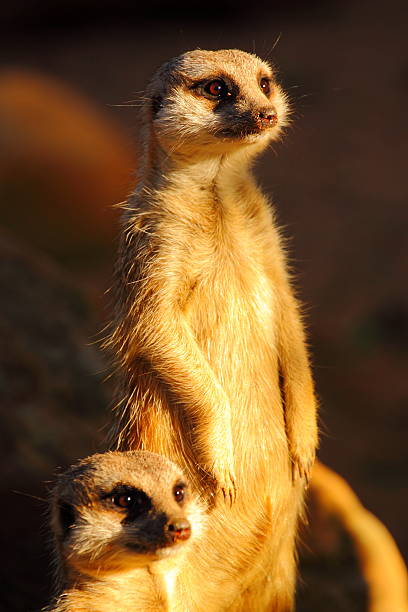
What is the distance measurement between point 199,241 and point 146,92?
48cm

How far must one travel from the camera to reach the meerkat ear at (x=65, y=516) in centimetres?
215

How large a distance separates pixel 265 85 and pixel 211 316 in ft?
2.20

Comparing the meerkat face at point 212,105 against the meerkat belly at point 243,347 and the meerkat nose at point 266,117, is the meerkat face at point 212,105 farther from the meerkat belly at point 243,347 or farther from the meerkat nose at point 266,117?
the meerkat belly at point 243,347

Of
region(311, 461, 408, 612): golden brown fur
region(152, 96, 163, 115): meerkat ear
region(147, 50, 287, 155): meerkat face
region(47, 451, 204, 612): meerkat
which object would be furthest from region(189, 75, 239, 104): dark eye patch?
region(311, 461, 408, 612): golden brown fur

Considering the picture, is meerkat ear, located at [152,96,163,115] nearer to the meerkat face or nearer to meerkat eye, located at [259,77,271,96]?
the meerkat face

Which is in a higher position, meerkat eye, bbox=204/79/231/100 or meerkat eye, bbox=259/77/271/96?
meerkat eye, bbox=259/77/271/96

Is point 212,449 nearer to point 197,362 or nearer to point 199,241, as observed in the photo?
point 197,362

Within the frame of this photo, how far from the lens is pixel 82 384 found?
3855mm

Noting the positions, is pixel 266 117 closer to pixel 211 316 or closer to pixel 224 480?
pixel 211 316

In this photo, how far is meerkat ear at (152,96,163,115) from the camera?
2430 millimetres

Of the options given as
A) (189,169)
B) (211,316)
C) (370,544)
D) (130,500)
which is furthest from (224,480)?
(370,544)

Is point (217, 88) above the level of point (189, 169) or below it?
above

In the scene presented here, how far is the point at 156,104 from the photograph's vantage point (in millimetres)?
2449

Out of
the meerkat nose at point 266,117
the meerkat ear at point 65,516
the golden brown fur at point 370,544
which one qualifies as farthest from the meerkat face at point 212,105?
the golden brown fur at point 370,544
